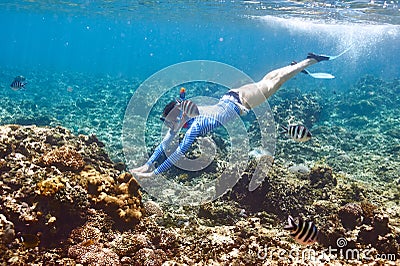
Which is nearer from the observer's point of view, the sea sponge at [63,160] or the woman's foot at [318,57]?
the sea sponge at [63,160]

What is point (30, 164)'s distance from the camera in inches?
251

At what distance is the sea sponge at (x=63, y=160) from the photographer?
643 cm

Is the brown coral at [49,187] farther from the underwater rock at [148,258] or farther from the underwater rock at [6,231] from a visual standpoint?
the underwater rock at [148,258]

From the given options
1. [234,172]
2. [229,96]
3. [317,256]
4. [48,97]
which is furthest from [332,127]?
[48,97]

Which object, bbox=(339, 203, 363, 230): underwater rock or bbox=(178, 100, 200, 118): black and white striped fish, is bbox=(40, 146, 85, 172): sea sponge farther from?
bbox=(339, 203, 363, 230): underwater rock

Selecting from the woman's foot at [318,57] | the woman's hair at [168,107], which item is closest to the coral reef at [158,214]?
the woman's hair at [168,107]

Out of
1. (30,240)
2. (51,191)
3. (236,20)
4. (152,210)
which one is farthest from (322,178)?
(236,20)

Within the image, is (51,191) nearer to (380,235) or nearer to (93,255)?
(93,255)

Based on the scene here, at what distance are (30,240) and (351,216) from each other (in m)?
5.90

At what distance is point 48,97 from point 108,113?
885cm

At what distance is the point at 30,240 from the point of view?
15.5ft

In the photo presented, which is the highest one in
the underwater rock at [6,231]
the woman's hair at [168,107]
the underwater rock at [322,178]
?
the woman's hair at [168,107]

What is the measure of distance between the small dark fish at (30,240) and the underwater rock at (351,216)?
565 cm

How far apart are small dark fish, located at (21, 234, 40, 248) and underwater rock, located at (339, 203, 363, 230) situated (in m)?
5.65
